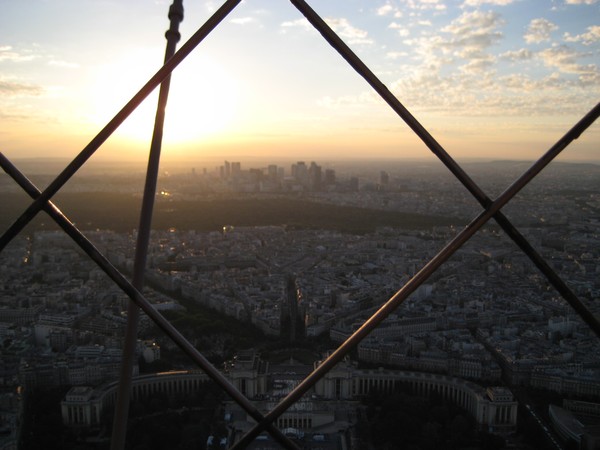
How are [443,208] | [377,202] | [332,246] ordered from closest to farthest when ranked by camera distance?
[332,246] → [443,208] → [377,202]

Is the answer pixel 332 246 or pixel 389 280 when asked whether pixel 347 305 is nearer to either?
pixel 389 280

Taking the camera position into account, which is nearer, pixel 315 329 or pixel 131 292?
pixel 131 292

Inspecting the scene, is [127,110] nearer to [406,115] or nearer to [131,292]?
[131,292]

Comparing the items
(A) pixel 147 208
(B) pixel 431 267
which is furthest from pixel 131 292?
(B) pixel 431 267

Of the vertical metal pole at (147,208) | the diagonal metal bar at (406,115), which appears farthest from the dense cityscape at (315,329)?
the diagonal metal bar at (406,115)

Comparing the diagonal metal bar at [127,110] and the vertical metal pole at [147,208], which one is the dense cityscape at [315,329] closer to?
the vertical metal pole at [147,208]

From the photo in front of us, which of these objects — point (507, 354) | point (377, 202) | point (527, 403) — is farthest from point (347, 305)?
point (377, 202)

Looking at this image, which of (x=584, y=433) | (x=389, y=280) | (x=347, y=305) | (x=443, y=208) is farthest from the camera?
(x=443, y=208)
